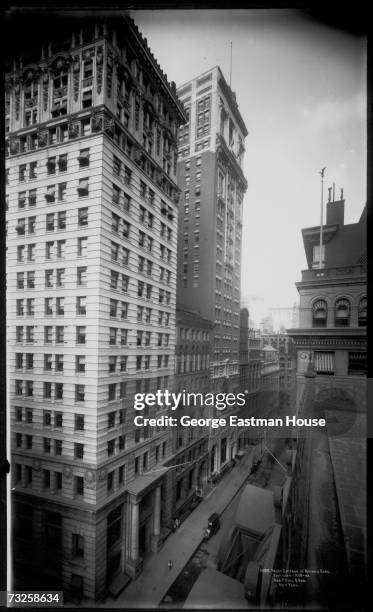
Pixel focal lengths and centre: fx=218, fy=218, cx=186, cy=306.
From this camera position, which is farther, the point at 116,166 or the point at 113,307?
the point at 116,166

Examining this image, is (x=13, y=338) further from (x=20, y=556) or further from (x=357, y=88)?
(x=357, y=88)

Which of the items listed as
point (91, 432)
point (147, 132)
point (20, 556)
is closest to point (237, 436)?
point (91, 432)

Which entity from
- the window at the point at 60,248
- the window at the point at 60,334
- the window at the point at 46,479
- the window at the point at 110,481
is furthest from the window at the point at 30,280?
the window at the point at 110,481

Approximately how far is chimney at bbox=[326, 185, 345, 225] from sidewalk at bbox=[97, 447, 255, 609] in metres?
4.81

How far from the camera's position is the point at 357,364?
3.83m

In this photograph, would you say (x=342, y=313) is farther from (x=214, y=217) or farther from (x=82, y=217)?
(x=82, y=217)

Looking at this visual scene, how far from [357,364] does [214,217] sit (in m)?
4.34

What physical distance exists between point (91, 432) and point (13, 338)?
3.36 metres

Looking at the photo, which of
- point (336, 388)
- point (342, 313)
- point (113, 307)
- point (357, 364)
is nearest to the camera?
point (357, 364)

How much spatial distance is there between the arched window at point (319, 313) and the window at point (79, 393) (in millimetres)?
5711

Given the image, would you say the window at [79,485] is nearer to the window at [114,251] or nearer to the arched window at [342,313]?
the window at [114,251]

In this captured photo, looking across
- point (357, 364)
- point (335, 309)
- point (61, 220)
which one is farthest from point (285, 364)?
point (61, 220)

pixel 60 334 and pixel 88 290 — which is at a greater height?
pixel 88 290

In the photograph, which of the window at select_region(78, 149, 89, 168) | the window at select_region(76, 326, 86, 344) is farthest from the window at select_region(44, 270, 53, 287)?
the window at select_region(78, 149, 89, 168)
